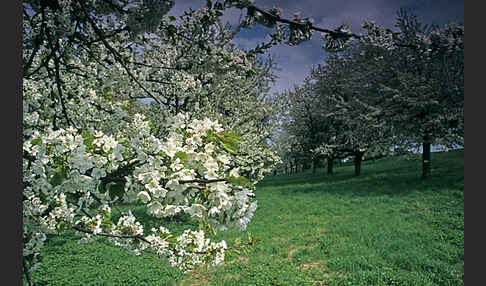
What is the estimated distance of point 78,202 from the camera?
155cm

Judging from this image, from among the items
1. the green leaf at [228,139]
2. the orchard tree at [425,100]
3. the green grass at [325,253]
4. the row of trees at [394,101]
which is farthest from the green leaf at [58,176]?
the orchard tree at [425,100]

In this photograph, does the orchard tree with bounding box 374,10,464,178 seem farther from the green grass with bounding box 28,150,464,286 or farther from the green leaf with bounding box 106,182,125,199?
the green leaf with bounding box 106,182,125,199

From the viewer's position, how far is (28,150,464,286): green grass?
3789 millimetres

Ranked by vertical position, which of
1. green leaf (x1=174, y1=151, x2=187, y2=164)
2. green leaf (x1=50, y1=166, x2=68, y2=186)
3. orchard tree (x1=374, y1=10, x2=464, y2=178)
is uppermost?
orchard tree (x1=374, y1=10, x2=464, y2=178)

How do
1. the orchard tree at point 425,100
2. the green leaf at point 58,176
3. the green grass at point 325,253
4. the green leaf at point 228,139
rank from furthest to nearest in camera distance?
the orchard tree at point 425,100, the green grass at point 325,253, the green leaf at point 228,139, the green leaf at point 58,176

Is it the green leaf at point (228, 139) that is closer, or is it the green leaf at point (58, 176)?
the green leaf at point (58, 176)

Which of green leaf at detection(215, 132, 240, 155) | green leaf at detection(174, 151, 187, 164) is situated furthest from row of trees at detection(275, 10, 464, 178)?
green leaf at detection(174, 151, 187, 164)

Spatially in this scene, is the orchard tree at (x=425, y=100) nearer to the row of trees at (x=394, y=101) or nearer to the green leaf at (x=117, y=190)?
the row of trees at (x=394, y=101)

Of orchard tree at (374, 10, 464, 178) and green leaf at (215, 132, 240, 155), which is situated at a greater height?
orchard tree at (374, 10, 464, 178)

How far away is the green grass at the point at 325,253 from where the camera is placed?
3.79m

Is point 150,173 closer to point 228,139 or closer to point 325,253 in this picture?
point 228,139

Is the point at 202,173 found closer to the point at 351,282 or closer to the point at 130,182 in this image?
the point at 130,182

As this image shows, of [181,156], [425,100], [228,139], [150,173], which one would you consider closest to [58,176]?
[150,173]

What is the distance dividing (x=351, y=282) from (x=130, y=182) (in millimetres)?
3611
